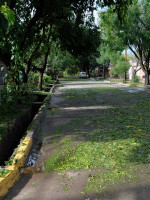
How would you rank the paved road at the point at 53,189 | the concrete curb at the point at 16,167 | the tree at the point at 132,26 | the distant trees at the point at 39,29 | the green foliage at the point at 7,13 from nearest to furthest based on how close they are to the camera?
the green foliage at the point at 7,13
the paved road at the point at 53,189
the concrete curb at the point at 16,167
the distant trees at the point at 39,29
the tree at the point at 132,26

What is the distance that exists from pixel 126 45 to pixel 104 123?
848 inches

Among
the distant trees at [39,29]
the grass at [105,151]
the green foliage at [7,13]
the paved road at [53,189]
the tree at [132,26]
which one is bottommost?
the paved road at [53,189]

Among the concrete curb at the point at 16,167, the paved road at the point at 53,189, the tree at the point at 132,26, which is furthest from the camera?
the tree at the point at 132,26

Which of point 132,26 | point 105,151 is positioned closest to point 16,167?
point 105,151

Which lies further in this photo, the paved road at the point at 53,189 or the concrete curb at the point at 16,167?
the concrete curb at the point at 16,167

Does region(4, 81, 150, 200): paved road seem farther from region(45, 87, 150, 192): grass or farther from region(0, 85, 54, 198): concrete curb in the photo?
region(45, 87, 150, 192): grass

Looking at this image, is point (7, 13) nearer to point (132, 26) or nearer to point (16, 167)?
point (16, 167)

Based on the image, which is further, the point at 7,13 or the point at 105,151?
the point at 105,151

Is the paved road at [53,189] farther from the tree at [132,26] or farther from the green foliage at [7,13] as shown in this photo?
the tree at [132,26]

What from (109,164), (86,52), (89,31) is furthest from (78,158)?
(86,52)

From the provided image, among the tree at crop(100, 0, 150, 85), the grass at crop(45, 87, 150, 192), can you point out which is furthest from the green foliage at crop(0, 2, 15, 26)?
the tree at crop(100, 0, 150, 85)

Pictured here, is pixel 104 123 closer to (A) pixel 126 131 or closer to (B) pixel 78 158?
(A) pixel 126 131

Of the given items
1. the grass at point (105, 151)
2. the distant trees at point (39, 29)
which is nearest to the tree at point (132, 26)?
the distant trees at point (39, 29)

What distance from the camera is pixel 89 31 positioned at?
17594 millimetres
